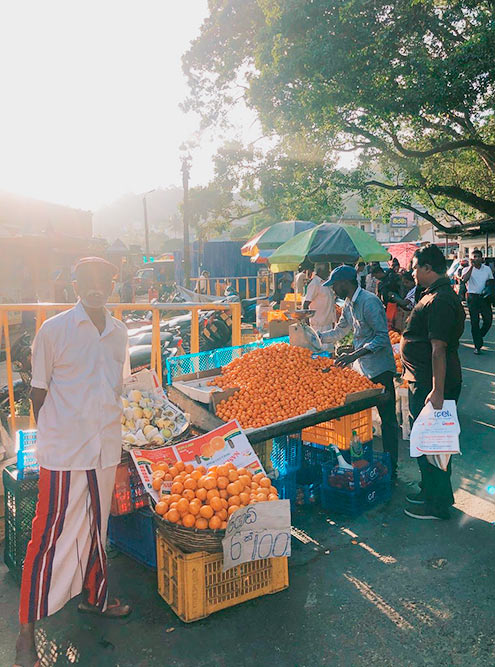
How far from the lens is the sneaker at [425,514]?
451 centimetres

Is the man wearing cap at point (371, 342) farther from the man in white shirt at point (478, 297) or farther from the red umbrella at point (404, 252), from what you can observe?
the red umbrella at point (404, 252)

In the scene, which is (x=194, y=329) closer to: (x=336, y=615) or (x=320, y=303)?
(x=336, y=615)

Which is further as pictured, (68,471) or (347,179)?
(347,179)

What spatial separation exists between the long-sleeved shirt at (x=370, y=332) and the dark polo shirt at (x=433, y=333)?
50 centimetres

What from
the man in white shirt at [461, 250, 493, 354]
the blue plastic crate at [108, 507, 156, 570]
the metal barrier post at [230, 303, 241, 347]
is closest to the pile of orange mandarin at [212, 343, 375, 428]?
the metal barrier post at [230, 303, 241, 347]

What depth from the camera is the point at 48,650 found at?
299 cm

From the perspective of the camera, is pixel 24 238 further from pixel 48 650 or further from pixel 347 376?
pixel 48 650

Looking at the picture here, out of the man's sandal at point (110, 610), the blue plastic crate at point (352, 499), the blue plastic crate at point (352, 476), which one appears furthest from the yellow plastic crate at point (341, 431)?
the man's sandal at point (110, 610)

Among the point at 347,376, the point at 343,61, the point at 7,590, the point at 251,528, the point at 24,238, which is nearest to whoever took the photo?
the point at 251,528

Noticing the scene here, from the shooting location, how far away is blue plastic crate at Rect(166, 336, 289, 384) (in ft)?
18.0

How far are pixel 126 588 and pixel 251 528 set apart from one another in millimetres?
1124

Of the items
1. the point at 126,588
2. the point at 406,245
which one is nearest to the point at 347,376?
the point at 126,588

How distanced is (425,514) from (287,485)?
4.05 feet

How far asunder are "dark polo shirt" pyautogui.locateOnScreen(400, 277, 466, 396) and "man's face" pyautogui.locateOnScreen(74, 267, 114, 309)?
8.77ft
